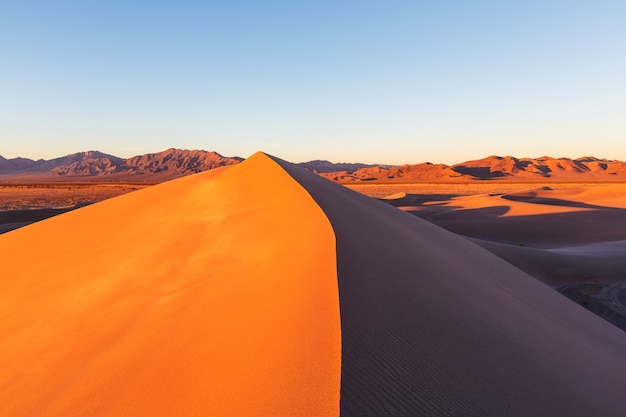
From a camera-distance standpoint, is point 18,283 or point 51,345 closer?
point 51,345

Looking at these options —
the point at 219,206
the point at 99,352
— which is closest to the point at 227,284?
the point at 99,352

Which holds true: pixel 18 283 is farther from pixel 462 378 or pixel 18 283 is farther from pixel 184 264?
pixel 462 378

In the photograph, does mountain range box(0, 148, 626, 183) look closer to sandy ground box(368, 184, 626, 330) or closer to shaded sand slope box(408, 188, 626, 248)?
sandy ground box(368, 184, 626, 330)

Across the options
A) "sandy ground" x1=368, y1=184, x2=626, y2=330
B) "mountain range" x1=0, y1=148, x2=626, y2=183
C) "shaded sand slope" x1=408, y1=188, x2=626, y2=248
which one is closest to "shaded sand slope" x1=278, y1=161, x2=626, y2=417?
"sandy ground" x1=368, y1=184, x2=626, y2=330

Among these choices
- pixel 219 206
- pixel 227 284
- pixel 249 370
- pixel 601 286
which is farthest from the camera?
pixel 601 286

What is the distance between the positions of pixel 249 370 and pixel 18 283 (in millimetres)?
4441

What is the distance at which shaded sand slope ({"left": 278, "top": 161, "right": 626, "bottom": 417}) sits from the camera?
2064mm

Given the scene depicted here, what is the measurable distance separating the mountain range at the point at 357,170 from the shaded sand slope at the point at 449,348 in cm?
7807

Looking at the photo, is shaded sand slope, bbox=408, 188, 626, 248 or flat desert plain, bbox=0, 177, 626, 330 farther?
shaded sand slope, bbox=408, 188, 626, 248

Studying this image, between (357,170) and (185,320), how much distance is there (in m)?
150

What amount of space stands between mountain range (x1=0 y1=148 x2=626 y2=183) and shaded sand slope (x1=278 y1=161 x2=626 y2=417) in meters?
78.1

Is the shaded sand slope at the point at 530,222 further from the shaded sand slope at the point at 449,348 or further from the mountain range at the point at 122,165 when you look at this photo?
the mountain range at the point at 122,165

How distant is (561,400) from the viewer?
8.13ft

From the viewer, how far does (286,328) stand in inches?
95.9
